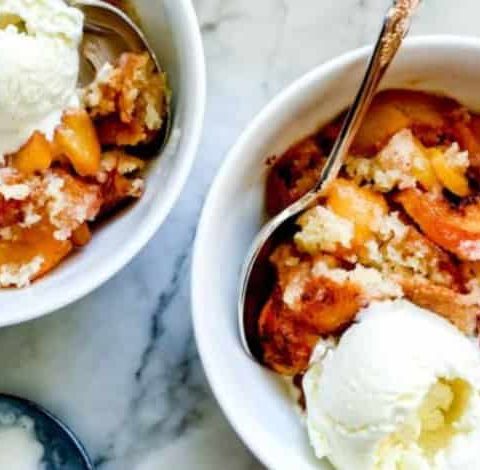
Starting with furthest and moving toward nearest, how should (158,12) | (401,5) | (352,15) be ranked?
(352,15) → (158,12) → (401,5)

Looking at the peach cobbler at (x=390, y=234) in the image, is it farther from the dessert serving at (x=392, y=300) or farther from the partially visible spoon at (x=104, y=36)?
the partially visible spoon at (x=104, y=36)

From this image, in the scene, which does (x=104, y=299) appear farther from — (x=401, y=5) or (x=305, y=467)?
(x=401, y=5)

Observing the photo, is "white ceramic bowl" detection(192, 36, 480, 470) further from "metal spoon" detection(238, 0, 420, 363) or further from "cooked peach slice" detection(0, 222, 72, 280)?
"cooked peach slice" detection(0, 222, 72, 280)

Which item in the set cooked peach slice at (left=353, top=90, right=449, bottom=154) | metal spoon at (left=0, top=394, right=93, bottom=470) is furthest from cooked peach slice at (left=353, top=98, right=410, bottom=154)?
metal spoon at (left=0, top=394, right=93, bottom=470)

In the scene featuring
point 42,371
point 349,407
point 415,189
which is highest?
point 415,189

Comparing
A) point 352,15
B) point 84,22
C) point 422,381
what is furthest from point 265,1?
point 422,381

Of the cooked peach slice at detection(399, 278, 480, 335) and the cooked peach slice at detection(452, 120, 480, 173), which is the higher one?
the cooked peach slice at detection(452, 120, 480, 173)

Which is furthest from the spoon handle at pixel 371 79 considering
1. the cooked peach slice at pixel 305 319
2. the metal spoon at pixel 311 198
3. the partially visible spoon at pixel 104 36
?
the partially visible spoon at pixel 104 36
